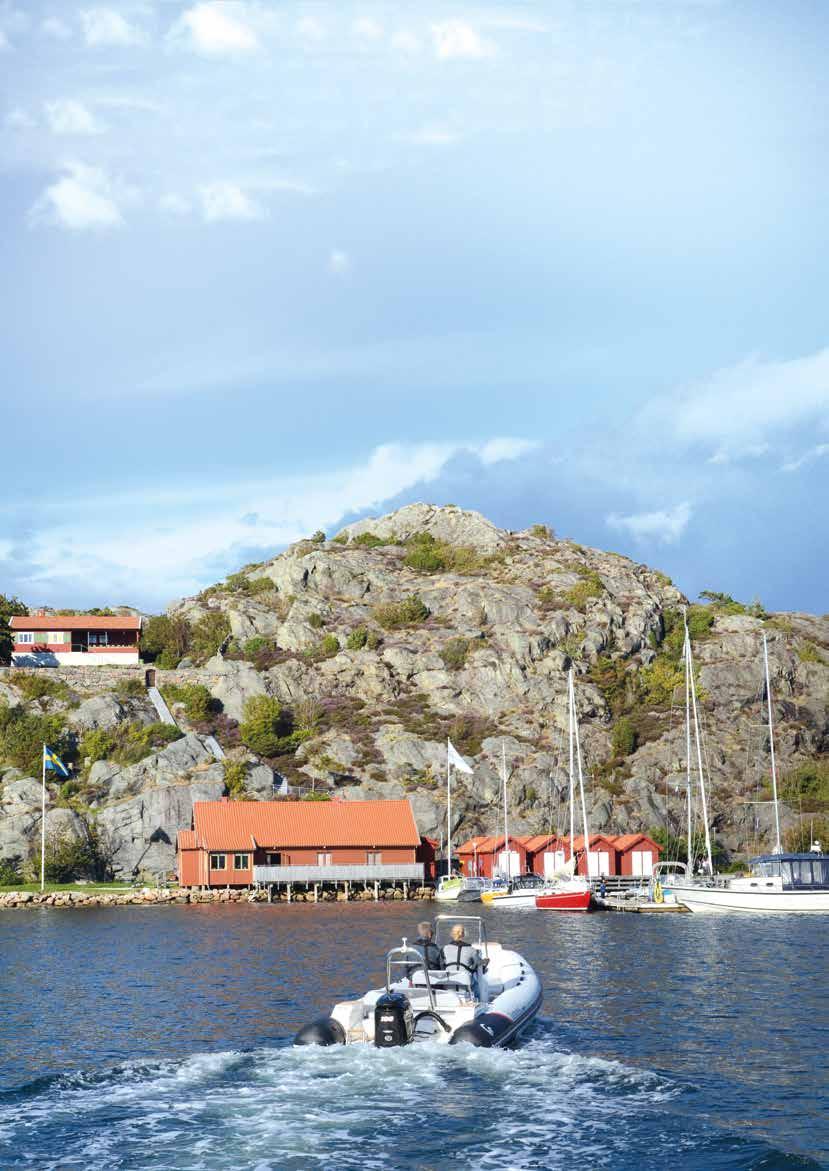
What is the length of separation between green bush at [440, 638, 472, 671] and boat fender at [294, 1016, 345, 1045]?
334 ft

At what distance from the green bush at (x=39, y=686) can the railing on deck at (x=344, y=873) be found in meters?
36.6

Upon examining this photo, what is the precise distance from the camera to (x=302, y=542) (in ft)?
568

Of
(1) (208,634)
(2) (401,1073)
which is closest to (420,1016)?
(2) (401,1073)

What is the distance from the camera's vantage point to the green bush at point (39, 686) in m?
116

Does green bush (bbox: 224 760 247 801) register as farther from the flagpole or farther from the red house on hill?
the red house on hill

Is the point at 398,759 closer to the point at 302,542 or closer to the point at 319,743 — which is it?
the point at 319,743

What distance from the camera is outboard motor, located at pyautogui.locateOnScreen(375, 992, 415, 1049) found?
2492 centimetres

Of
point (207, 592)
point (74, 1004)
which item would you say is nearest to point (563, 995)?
point (74, 1004)

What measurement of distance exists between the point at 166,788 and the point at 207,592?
209 ft

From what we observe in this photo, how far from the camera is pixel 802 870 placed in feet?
232

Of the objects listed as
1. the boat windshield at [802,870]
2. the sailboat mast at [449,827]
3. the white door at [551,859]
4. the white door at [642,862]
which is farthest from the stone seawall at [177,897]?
the boat windshield at [802,870]

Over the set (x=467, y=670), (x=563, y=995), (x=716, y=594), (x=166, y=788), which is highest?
(x=716, y=594)

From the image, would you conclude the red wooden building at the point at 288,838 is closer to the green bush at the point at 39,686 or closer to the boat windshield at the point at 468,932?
the green bush at the point at 39,686

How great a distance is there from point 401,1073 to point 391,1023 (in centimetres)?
105
